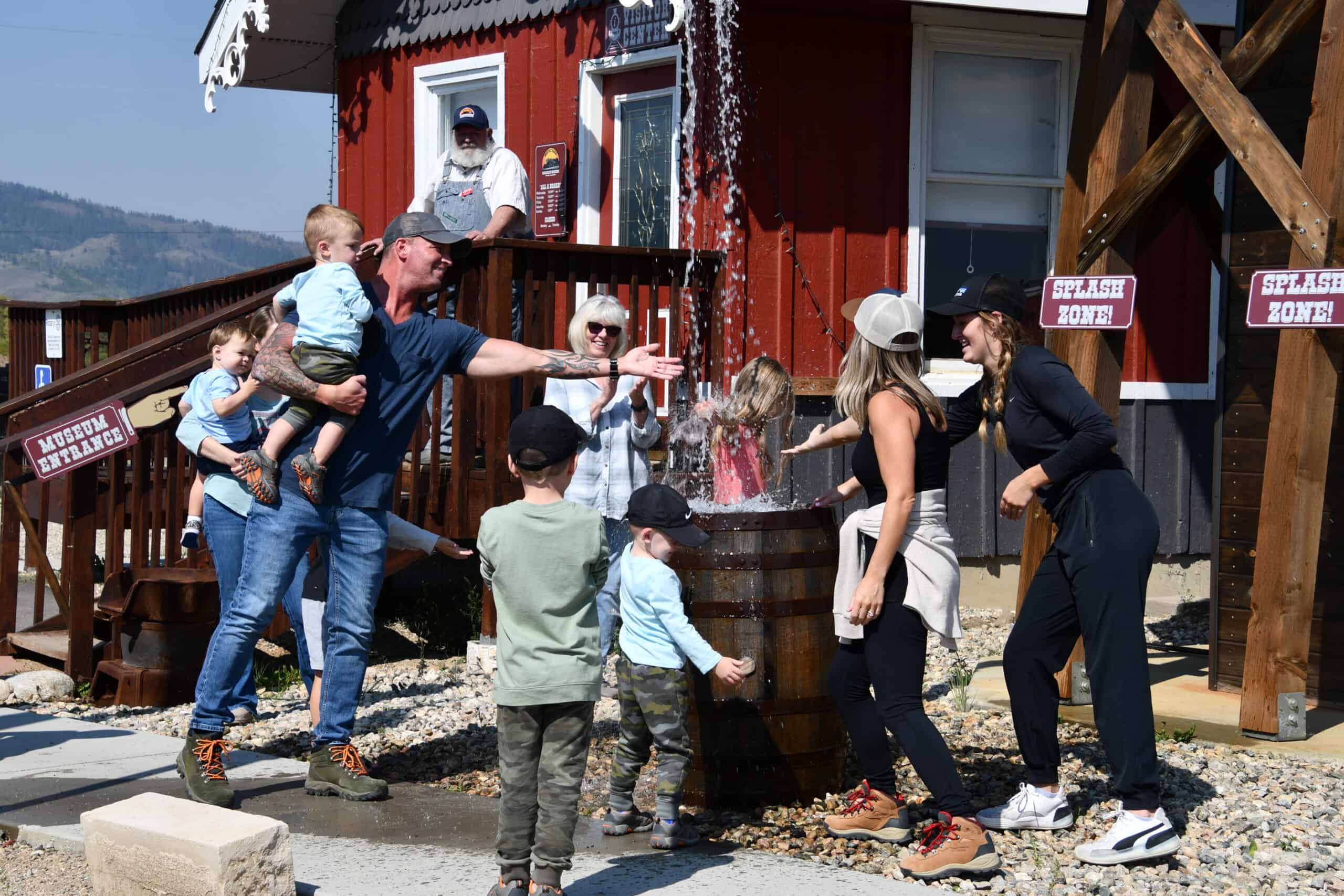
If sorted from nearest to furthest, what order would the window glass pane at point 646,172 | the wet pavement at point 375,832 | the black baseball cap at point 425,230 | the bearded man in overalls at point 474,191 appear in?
1. the wet pavement at point 375,832
2. the black baseball cap at point 425,230
3. the bearded man in overalls at point 474,191
4. the window glass pane at point 646,172

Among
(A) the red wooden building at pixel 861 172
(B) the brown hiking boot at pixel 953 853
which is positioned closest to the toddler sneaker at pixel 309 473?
(B) the brown hiking boot at pixel 953 853

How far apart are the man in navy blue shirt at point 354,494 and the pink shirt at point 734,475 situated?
245 centimetres

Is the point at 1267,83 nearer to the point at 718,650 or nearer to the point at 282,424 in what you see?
the point at 718,650

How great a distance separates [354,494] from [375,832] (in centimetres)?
110

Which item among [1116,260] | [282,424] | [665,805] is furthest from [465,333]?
[1116,260]

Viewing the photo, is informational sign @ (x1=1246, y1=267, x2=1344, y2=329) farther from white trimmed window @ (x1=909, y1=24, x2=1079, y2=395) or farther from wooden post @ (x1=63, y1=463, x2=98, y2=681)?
wooden post @ (x1=63, y1=463, x2=98, y2=681)

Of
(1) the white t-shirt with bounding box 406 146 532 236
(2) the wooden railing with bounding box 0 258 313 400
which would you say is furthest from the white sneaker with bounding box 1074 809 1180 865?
(2) the wooden railing with bounding box 0 258 313 400

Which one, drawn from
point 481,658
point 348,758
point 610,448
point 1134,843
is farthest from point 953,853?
point 481,658

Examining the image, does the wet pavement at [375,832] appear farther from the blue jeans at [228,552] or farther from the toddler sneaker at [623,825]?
the blue jeans at [228,552]

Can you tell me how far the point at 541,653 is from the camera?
3.62 meters

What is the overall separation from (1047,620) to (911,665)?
1.85ft

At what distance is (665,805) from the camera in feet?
13.8

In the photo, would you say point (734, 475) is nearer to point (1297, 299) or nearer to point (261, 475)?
point (1297, 299)

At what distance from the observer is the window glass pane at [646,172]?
336 inches
